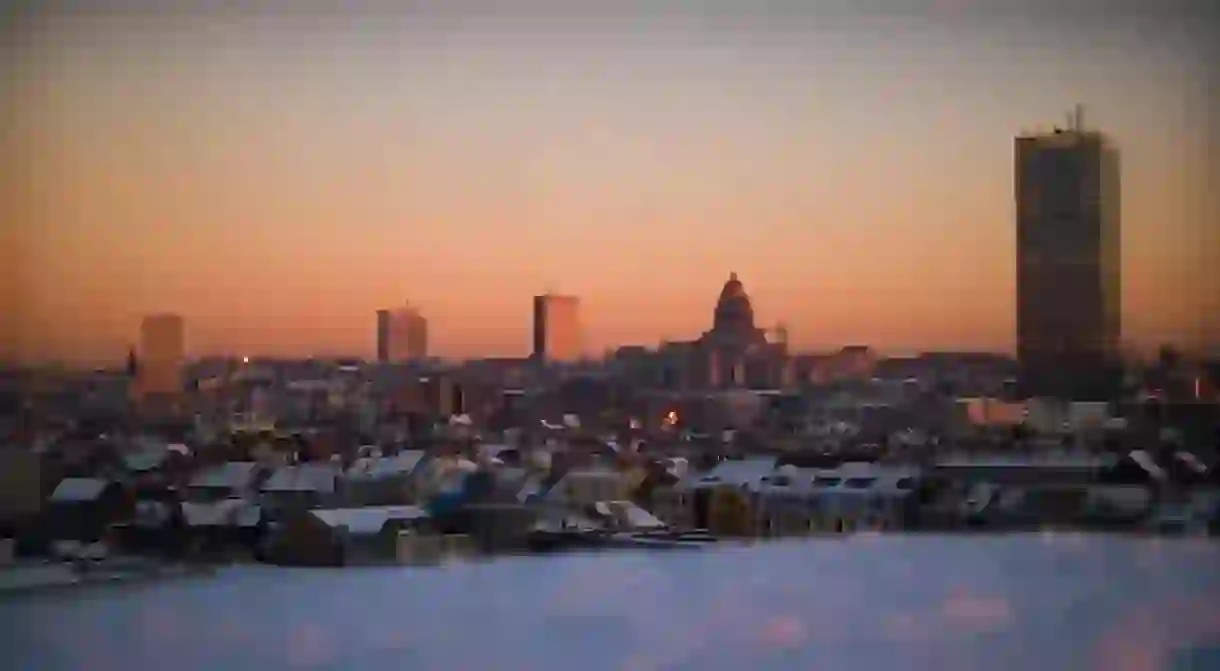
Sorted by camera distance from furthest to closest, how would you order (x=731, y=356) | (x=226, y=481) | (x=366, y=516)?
(x=731, y=356) < (x=226, y=481) < (x=366, y=516)

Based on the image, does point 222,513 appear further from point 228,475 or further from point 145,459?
point 145,459

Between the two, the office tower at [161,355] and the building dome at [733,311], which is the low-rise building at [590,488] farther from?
the office tower at [161,355]

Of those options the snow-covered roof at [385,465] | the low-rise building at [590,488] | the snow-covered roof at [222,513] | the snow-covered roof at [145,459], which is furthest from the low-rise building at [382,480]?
the snow-covered roof at [145,459]

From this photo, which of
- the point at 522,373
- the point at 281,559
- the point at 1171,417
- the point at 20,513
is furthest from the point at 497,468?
the point at 1171,417

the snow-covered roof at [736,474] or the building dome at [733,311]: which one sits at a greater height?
the building dome at [733,311]

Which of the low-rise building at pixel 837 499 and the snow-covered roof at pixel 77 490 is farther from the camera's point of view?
the low-rise building at pixel 837 499

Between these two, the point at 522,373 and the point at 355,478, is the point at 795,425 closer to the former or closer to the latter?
the point at 522,373

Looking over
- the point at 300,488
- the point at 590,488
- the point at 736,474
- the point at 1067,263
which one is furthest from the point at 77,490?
the point at 1067,263
